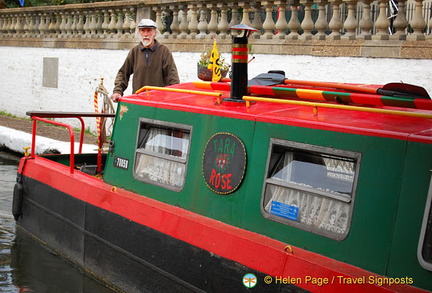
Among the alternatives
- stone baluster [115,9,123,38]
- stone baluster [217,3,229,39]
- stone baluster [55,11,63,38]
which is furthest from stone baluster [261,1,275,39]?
stone baluster [55,11,63,38]

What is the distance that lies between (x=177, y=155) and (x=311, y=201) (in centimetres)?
150

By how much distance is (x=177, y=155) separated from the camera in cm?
560

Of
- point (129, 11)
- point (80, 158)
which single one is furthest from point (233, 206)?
point (129, 11)

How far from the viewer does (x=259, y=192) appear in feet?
15.6

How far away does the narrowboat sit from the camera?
395 cm

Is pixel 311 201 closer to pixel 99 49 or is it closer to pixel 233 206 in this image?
pixel 233 206

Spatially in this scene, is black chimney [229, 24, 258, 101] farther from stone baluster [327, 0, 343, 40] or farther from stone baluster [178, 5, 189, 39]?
stone baluster [178, 5, 189, 39]

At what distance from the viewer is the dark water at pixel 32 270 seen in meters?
6.40

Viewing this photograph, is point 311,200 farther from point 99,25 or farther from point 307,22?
point 99,25

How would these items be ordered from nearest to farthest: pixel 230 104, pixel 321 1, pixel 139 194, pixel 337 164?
pixel 337 164, pixel 230 104, pixel 139 194, pixel 321 1

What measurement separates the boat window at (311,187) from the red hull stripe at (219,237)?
0.19 meters

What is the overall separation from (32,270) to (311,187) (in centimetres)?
356

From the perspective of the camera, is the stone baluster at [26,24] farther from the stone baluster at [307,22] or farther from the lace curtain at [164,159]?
the lace curtain at [164,159]

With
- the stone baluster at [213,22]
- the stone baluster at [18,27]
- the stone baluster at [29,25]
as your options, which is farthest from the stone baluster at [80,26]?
the stone baluster at [213,22]
